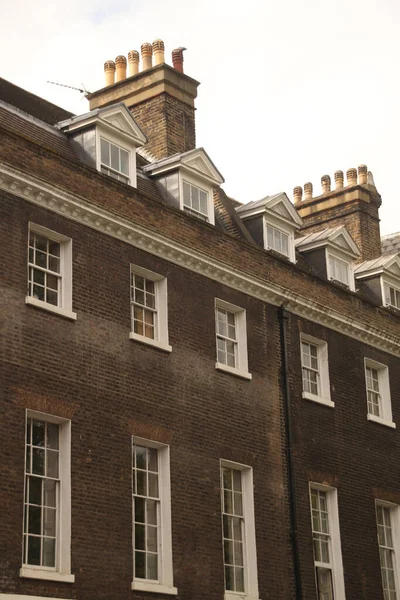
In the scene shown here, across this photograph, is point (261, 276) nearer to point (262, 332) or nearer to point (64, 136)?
point (262, 332)

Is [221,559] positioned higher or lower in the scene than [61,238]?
lower

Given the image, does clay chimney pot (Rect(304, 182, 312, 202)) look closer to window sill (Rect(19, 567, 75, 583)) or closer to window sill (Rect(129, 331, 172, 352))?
window sill (Rect(129, 331, 172, 352))

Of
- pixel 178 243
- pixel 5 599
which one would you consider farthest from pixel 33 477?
pixel 178 243

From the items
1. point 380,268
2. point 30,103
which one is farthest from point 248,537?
point 380,268

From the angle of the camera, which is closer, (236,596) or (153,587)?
(153,587)

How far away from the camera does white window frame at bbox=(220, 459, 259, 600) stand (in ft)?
81.5

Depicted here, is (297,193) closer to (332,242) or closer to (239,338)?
(332,242)

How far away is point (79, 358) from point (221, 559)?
16.7ft

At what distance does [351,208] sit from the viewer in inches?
1467

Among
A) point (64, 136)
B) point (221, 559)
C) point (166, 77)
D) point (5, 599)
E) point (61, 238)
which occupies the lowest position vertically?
point (5, 599)

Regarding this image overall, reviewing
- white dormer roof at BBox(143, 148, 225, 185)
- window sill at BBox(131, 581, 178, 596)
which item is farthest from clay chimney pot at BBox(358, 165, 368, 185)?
window sill at BBox(131, 581, 178, 596)

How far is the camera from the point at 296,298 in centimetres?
2875

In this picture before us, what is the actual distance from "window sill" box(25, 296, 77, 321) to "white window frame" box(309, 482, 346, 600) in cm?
783

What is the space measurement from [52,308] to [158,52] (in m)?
11.7
